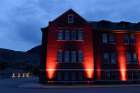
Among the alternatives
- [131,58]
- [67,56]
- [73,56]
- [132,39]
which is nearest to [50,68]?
[67,56]

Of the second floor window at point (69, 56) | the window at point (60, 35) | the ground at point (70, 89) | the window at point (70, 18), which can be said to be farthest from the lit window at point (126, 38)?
the ground at point (70, 89)

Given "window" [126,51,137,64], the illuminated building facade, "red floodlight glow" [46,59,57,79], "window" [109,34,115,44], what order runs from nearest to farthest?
1. "red floodlight glow" [46,59,57,79]
2. the illuminated building facade
3. "window" [126,51,137,64]
4. "window" [109,34,115,44]

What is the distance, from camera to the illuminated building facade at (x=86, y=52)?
44.3 meters

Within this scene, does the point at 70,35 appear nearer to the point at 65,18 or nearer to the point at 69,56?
the point at 65,18

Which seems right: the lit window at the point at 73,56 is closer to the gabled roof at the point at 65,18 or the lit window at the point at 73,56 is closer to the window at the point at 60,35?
the window at the point at 60,35

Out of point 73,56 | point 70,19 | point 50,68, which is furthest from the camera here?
point 70,19

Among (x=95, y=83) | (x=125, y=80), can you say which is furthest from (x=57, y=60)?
(x=125, y=80)

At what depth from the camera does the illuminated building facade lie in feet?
145

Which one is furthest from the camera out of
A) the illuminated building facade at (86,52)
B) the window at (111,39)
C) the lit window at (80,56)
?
the window at (111,39)

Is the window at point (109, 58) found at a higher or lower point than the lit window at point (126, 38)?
lower

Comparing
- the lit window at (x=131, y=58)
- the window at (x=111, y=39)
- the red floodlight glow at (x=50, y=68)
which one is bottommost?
the red floodlight glow at (x=50, y=68)

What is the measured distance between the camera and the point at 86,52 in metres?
45.5

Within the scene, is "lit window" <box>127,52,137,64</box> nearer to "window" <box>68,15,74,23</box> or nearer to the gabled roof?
the gabled roof

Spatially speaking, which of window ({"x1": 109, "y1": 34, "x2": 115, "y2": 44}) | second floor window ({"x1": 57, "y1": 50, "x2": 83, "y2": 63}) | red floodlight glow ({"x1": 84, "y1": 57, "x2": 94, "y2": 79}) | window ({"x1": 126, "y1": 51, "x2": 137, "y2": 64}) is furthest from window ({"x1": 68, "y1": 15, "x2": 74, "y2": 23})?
window ({"x1": 126, "y1": 51, "x2": 137, "y2": 64})
